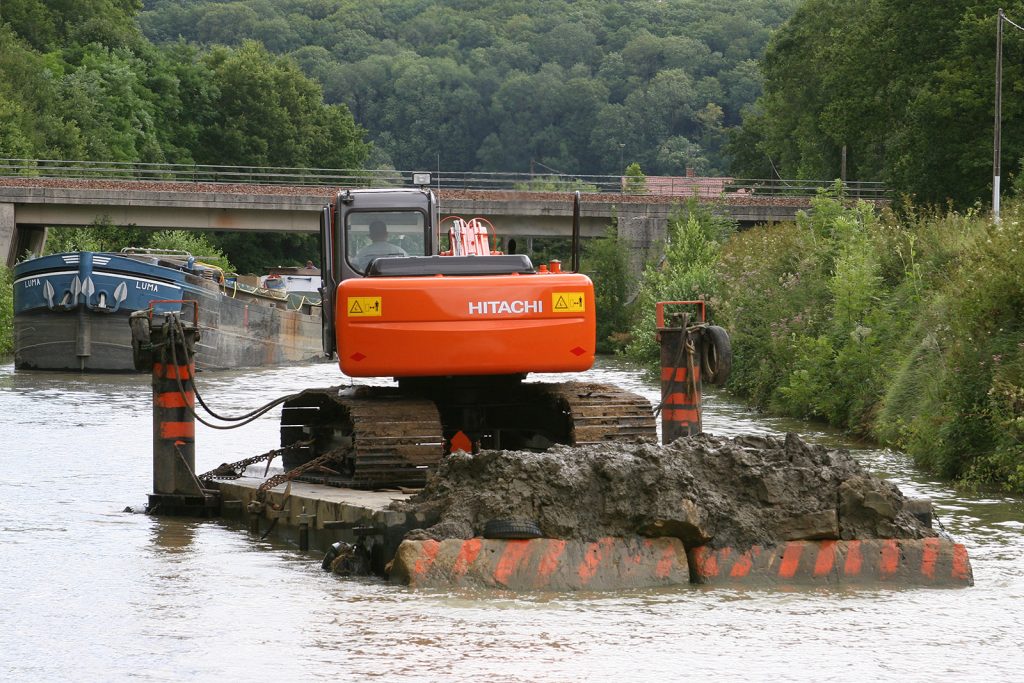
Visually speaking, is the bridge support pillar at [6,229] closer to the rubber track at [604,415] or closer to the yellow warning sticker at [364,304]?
the rubber track at [604,415]

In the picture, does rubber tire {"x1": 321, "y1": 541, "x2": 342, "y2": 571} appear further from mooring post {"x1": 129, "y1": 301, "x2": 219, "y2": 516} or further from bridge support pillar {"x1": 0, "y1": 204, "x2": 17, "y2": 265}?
bridge support pillar {"x1": 0, "y1": 204, "x2": 17, "y2": 265}

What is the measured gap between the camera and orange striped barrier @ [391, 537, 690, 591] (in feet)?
35.7

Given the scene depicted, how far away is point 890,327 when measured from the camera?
23109mm

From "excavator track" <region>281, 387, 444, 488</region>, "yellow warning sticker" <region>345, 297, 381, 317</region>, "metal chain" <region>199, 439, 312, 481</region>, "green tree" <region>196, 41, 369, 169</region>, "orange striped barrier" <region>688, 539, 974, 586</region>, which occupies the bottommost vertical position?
"orange striped barrier" <region>688, 539, 974, 586</region>

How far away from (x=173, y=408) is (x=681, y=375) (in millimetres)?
4445

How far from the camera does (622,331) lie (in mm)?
51438

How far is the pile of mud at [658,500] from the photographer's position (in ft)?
36.3

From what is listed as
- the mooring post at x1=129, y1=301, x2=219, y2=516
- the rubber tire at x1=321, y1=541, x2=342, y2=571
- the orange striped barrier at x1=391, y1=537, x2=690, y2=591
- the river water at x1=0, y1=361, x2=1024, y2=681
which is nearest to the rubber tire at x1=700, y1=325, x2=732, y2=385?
the river water at x1=0, y1=361, x2=1024, y2=681

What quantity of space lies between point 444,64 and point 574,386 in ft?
432

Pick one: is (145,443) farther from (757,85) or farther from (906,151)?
(757,85)

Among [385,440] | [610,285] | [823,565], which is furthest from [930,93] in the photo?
[823,565]

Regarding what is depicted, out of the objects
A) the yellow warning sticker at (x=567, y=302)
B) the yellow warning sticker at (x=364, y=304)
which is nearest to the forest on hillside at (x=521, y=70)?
the yellow warning sticker at (x=567, y=302)

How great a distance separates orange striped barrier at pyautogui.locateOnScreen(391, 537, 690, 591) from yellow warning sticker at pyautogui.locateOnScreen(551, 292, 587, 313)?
2.51 m

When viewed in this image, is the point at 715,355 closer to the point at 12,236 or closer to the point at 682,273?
the point at 682,273
